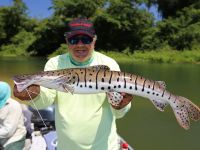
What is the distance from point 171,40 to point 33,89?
142 feet

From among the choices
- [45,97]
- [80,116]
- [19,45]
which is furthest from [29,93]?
[19,45]

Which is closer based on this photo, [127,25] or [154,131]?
[154,131]

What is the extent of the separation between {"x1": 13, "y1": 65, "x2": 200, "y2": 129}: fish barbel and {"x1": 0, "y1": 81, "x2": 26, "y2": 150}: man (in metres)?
1.47

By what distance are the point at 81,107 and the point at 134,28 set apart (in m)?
43.8

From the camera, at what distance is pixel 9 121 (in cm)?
446

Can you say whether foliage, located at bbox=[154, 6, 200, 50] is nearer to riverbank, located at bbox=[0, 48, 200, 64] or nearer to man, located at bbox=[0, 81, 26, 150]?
riverbank, located at bbox=[0, 48, 200, 64]

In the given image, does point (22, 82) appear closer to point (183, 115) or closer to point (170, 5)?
point (183, 115)

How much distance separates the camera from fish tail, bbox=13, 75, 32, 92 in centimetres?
283

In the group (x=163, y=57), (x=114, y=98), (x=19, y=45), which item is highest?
(x=114, y=98)

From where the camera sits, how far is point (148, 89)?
3.00m

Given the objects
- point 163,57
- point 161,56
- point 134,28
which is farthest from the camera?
point 134,28

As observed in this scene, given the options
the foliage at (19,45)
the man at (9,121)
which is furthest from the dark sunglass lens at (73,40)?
the foliage at (19,45)

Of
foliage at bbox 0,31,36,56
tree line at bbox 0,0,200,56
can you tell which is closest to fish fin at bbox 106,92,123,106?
tree line at bbox 0,0,200,56

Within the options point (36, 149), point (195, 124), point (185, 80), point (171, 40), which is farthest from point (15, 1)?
point (36, 149)
